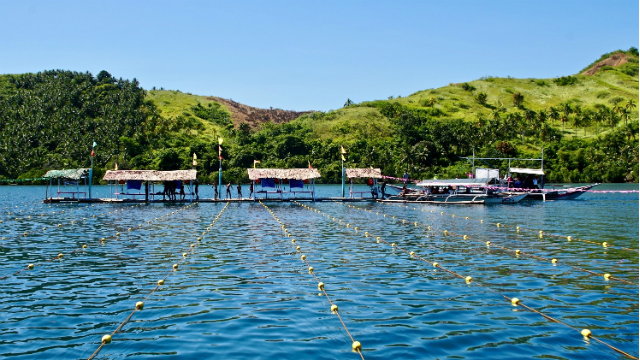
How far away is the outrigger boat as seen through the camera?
5841cm

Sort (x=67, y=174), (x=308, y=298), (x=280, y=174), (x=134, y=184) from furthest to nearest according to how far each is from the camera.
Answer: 1. (x=134, y=184)
2. (x=280, y=174)
3. (x=67, y=174)
4. (x=308, y=298)

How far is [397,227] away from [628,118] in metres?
147

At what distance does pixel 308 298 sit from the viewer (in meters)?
15.0

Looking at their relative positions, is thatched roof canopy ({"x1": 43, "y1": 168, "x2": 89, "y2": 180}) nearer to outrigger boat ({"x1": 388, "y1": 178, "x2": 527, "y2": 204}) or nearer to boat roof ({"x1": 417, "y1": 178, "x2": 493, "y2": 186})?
outrigger boat ({"x1": 388, "y1": 178, "x2": 527, "y2": 204})

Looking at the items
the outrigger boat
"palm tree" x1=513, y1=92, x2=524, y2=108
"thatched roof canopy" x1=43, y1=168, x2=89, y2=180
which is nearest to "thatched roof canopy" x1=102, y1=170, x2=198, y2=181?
"thatched roof canopy" x1=43, y1=168, x2=89, y2=180

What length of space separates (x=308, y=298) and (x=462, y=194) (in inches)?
1843

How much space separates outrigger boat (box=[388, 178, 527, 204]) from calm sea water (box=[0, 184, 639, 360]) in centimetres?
2947

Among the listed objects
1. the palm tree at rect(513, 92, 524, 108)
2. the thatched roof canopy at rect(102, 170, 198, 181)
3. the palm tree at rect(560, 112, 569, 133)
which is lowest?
the thatched roof canopy at rect(102, 170, 198, 181)

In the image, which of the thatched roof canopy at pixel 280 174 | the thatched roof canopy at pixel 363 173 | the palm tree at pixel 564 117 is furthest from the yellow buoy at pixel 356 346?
the palm tree at pixel 564 117

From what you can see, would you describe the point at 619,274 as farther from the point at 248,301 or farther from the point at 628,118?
the point at 628,118

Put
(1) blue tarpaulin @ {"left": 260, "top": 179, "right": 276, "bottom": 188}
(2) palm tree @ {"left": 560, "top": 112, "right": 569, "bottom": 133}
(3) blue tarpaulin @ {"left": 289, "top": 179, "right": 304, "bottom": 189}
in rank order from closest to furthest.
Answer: (1) blue tarpaulin @ {"left": 260, "top": 179, "right": 276, "bottom": 188}, (3) blue tarpaulin @ {"left": 289, "top": 179, "right": 304, "bottom": 189}, (2) palm tree @ {"left": 560, "top": 112, "right": 569, "bottom": 133}

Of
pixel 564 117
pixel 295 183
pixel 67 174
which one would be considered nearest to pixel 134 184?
pixel 67 174

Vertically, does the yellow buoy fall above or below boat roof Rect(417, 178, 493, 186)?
below

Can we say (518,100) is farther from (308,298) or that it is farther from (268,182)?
(308,298)
